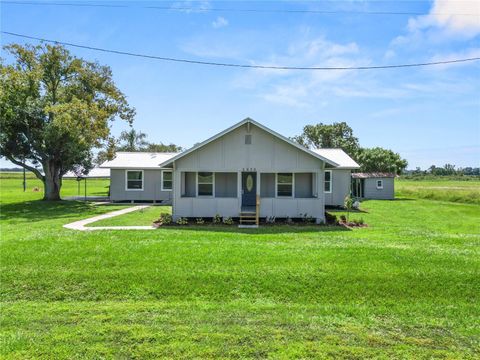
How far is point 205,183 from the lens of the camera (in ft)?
54.6

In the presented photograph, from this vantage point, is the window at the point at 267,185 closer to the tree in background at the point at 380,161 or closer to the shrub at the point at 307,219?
the shrub at the point at 307,219

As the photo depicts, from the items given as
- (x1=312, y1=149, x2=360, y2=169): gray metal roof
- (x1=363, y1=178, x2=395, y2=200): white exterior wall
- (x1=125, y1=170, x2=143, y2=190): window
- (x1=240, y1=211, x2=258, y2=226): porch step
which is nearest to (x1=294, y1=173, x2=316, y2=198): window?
(x1=240, y1=211, x2=258, y2=226): porch step

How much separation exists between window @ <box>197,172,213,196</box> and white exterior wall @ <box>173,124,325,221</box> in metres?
1.37

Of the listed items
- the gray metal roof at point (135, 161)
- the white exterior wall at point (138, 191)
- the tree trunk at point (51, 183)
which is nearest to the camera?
the gray metal roof at point (135, 161)

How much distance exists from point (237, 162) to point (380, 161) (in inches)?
923

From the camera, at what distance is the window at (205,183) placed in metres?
16.6

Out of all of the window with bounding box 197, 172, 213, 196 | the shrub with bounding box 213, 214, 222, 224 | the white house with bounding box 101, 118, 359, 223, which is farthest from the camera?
the window with bounding box 197, 172, 213, 196

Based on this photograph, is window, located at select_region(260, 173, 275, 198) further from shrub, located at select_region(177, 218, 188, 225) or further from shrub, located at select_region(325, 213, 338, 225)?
shrub, located at select_region(177, 218, 188, 225)

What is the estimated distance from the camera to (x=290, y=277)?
7012 millimetres

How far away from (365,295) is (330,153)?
63.8 feet

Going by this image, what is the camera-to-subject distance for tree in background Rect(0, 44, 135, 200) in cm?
2131

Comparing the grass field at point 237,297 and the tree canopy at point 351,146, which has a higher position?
the tree canopy at point 351,146

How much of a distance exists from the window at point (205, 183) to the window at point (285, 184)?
3.41 m

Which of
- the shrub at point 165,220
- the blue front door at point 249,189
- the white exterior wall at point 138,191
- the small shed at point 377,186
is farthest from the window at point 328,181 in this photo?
the shrub at point 165,220
